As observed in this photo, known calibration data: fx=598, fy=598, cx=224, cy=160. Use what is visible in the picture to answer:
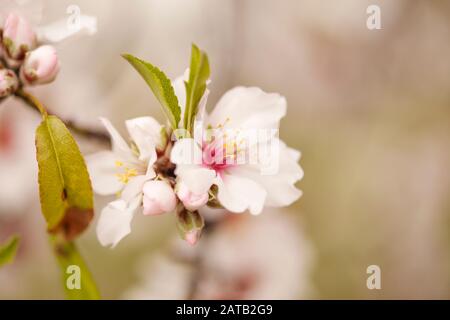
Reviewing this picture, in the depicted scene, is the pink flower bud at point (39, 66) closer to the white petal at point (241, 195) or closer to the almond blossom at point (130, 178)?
the almond blossom at point (130, 178)

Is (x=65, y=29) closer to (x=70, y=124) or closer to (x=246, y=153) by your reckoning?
(x=70, y=124)

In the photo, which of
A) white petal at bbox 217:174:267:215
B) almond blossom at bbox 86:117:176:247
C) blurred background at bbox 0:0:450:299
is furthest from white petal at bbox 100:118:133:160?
blurred background at bbox 0:0:450:299

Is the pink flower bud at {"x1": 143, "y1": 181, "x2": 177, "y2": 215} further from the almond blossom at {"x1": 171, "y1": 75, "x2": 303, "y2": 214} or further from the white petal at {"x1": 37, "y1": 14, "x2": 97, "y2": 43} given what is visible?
the white petal at {"x1": 37, "y1": 14, "x2": 97, "y2": 43}

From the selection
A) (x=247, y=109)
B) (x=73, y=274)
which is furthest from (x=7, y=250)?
(x=247, y=109)

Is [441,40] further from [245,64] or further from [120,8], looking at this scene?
[120,8]

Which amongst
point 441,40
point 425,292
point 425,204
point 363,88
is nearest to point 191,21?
point 363,88
